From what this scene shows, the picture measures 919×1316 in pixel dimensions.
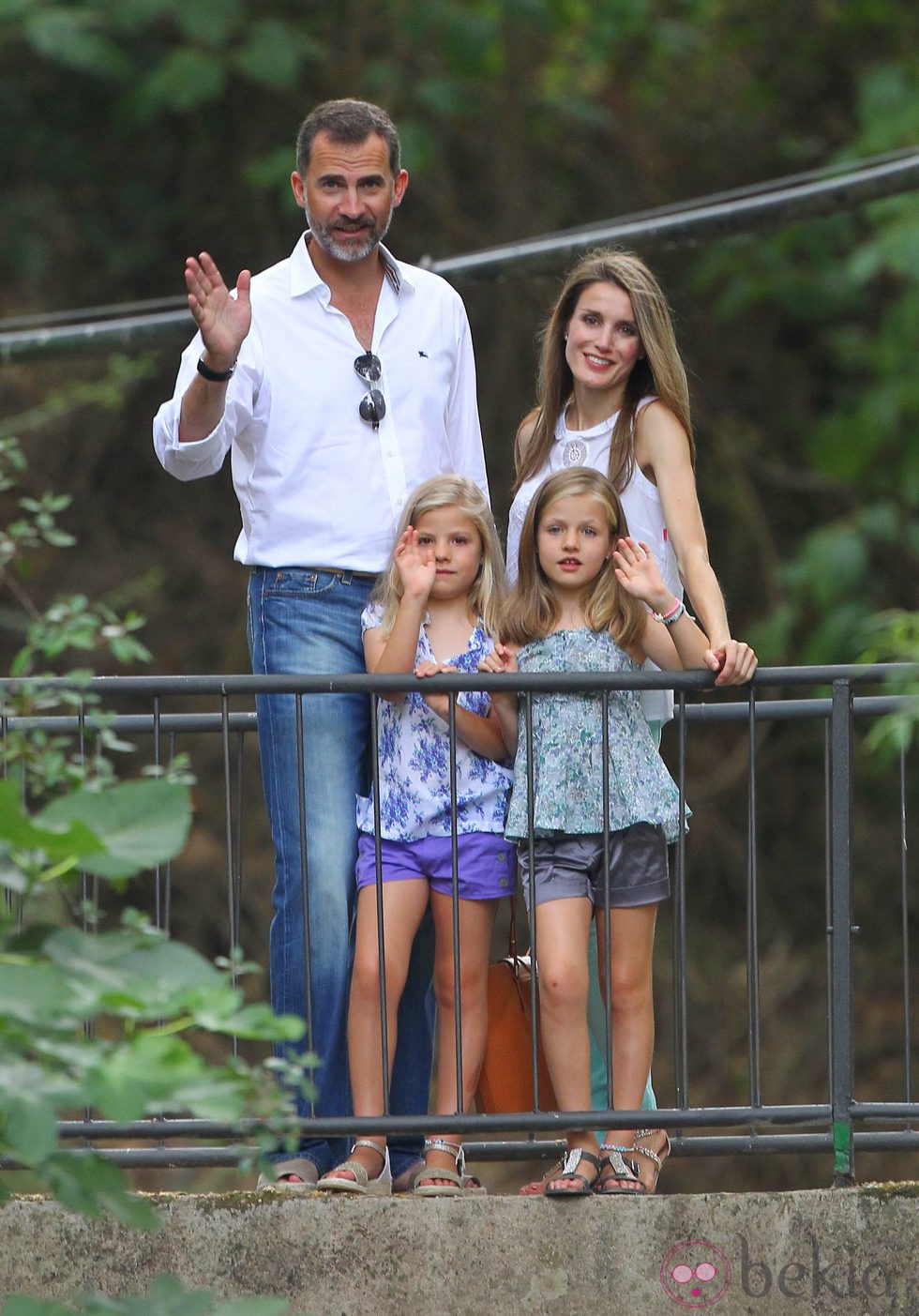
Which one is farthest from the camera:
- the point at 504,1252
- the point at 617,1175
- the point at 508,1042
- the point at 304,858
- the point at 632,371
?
the point at 632,371

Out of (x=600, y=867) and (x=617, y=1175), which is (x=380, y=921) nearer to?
(x=600, y=867)

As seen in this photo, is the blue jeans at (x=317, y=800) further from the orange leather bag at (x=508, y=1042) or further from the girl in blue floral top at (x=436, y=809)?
the orange leather bag at (x=508, y=1042)

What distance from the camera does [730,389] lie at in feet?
38.9

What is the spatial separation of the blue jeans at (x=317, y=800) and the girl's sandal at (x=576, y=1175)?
1.33 feet

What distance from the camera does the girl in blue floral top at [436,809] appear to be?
12.8 feet

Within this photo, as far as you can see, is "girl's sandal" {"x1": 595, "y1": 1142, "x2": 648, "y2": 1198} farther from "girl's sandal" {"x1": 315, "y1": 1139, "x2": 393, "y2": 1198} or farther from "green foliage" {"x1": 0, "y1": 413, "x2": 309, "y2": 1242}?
"green foliage" {"x1": 0, "y1": 413, "x2": 309, "y2": 1242}

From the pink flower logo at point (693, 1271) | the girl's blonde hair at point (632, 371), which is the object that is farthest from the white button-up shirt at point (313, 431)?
the pink flower logo at point (693, 1271)

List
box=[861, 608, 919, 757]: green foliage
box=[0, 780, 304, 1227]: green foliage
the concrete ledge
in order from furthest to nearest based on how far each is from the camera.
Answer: the concrete ledge < box=[861, 608, 919, 757]: green foliage < box=[0, 780, 304, 1227]: green foliage

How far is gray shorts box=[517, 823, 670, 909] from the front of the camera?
386 cm

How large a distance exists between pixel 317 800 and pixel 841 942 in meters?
1.05

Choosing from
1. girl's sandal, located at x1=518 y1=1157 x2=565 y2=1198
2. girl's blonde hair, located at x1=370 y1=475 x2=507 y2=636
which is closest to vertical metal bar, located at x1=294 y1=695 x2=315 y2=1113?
girl's blonde hair, located at x1=370 y1=475 x2=507 y2=636

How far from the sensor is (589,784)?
3863 mm

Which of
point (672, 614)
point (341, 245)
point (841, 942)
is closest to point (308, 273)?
point (341, 245)

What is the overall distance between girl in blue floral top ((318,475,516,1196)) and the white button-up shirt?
0.12 meters
